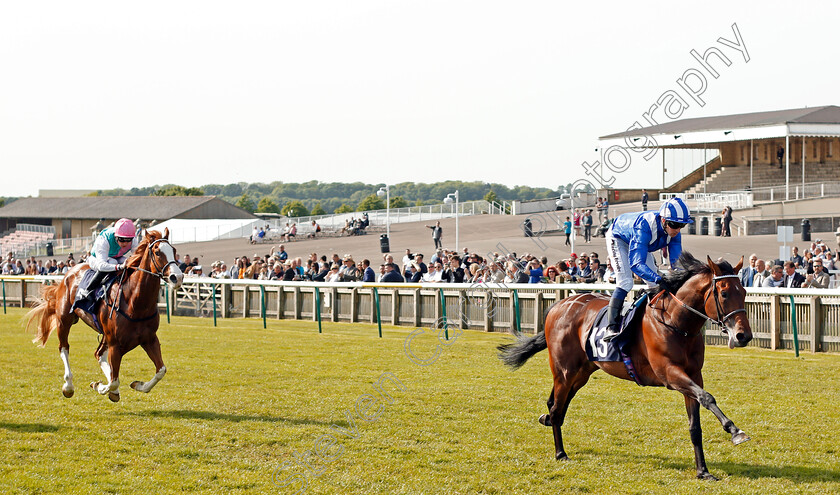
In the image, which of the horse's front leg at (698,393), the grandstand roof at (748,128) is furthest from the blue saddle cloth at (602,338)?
the grandstand roof at (748,128)

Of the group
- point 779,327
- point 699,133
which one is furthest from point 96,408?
point 699,133

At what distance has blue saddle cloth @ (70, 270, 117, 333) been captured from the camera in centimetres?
851

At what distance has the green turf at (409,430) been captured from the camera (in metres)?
5.65

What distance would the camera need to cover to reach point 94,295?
28.3 ft

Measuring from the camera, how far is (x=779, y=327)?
1193cm

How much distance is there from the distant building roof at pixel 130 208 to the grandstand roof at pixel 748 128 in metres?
32.5

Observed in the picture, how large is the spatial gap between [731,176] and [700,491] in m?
40.8

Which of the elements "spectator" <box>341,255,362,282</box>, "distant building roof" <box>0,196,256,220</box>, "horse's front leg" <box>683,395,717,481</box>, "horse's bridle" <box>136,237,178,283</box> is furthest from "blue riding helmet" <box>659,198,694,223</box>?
"distant building roof" <box>0,196,256,220</box>

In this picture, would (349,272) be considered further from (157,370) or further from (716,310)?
(716,310)

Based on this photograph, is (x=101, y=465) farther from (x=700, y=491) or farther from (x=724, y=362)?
(x=724, y=362)

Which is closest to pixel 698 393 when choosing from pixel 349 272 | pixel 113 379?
pixel 113 379

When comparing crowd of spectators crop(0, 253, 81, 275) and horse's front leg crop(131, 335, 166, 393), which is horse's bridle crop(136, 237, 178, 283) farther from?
crowd of spectators crop(0, 253, 81, 275)

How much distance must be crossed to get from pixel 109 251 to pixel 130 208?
62836 mm

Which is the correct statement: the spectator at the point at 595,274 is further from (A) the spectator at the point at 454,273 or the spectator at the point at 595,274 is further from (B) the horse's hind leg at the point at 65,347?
Answer: (B) the horse's hind leg at the point at 65,347
